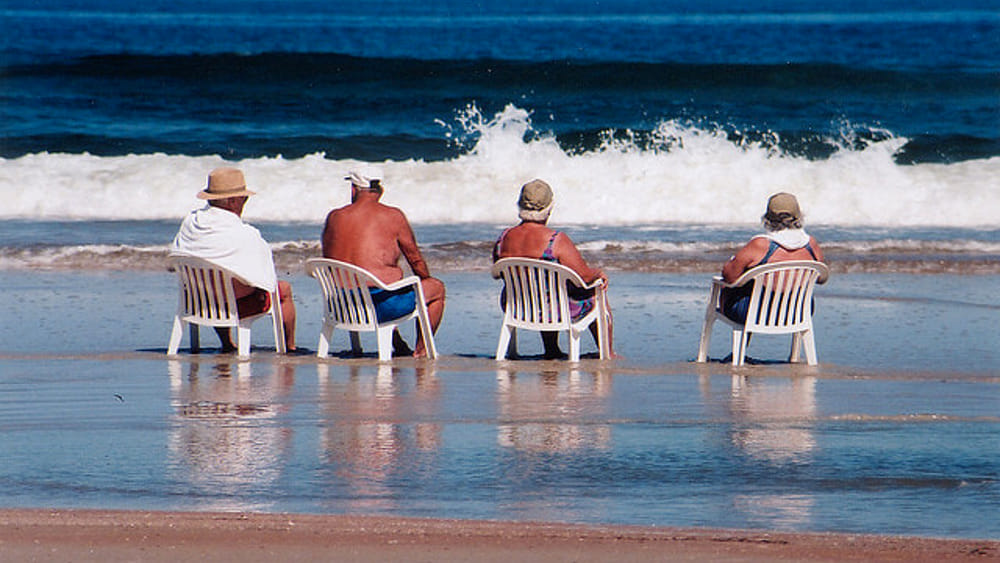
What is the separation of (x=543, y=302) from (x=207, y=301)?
1.99m

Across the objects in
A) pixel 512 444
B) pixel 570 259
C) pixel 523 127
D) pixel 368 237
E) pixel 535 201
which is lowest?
pixel 512 444

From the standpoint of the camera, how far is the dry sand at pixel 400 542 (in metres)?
4.77

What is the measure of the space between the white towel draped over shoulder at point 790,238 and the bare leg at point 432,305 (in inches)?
79.2

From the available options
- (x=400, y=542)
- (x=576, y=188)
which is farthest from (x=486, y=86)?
(x=400, y=542)

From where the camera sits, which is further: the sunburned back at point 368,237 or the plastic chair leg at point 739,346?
the sunburned back at point 368,237

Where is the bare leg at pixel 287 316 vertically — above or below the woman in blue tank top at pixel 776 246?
below

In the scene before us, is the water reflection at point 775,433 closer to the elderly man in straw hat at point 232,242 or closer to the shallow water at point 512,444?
the shallow water at point 512,444

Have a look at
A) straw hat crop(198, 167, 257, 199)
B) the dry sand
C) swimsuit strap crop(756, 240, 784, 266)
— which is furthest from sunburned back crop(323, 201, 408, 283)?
the dry sand

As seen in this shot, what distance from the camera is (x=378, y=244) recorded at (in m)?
8.97

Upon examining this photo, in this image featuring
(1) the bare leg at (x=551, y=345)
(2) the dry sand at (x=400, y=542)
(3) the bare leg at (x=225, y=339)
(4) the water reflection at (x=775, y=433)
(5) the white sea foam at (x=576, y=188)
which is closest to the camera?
(2) the dry sand at (x=400, y=542)

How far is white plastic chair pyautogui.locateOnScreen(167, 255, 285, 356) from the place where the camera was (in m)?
8.83

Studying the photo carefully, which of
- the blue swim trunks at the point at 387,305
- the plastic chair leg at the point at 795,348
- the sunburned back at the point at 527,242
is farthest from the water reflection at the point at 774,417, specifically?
Answer: the blue swim trunks at the point at 387,305

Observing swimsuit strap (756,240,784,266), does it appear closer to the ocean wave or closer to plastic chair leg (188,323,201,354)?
plastic chair leg (188,323,201,354)

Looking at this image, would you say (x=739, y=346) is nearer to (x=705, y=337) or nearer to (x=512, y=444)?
(x=705, y=337)
